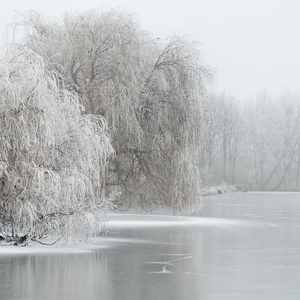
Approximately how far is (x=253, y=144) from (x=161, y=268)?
6608cm

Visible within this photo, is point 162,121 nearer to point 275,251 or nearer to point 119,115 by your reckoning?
point 119,115

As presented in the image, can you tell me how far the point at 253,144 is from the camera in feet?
252

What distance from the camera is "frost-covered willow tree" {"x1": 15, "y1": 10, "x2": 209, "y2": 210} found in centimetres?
2306

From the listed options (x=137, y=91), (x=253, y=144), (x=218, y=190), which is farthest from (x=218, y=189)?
(x=137, y=91)

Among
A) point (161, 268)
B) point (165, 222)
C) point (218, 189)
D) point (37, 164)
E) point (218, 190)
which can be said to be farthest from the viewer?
point (218, 189)

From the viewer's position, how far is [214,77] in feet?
80.3

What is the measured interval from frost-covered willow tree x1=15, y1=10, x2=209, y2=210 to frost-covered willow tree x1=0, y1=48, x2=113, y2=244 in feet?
22.5

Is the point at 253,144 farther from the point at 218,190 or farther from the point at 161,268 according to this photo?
the point at 161,268

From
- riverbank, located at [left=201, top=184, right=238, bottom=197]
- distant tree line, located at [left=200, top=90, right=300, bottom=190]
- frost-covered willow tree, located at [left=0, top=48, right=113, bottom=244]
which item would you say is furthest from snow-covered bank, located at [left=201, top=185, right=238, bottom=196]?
frost-covered willow tree, located at [left=0, top=48, right=113, bottom=244]

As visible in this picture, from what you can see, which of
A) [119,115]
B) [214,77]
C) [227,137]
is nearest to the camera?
[119,115]

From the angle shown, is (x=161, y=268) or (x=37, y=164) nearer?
(x=161, y=268)

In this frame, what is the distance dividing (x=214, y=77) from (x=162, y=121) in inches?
102

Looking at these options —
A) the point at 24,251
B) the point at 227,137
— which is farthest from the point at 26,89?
the point at 227,137

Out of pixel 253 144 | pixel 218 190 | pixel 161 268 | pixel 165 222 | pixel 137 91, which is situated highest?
pixel 253 144
